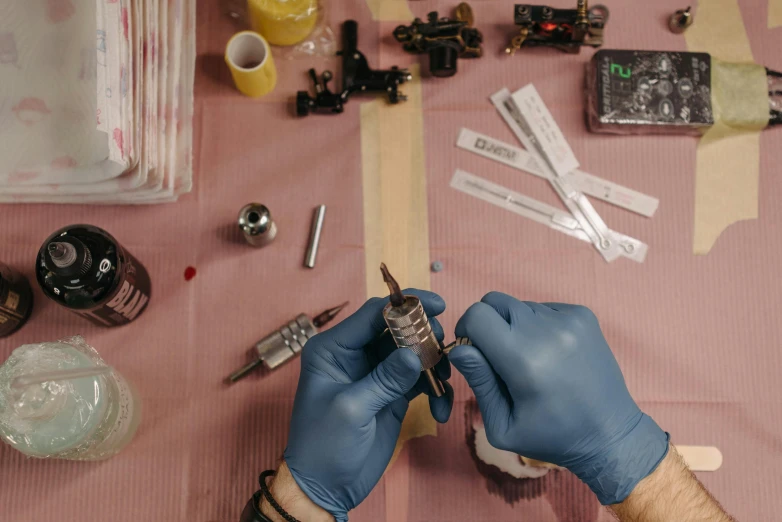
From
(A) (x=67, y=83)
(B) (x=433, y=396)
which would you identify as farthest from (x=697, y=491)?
(A) (x=67, y=83)

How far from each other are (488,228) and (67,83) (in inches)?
36.1

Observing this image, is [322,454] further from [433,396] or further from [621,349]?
[621,349]

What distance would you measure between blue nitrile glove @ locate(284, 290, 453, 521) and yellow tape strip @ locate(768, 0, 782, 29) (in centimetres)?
113

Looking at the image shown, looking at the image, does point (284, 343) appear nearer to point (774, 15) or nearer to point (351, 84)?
point (351, 84)

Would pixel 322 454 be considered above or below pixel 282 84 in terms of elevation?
below

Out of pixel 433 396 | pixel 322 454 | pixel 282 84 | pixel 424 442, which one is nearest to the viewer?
pixel 322 454

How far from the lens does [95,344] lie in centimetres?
117

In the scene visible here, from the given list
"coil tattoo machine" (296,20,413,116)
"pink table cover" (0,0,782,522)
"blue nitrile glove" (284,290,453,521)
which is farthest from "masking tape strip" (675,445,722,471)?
"coil tattoo machine" (296,20,413,116)

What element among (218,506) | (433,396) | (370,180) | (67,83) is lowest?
(218,506)

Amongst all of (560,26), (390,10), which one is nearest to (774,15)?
(560,26)

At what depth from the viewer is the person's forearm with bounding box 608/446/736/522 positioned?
0.96 m

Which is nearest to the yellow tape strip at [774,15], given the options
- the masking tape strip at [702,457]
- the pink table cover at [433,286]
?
the pink table cover at [433,286]

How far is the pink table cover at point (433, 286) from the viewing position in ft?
3.75

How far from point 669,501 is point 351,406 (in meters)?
0.59
